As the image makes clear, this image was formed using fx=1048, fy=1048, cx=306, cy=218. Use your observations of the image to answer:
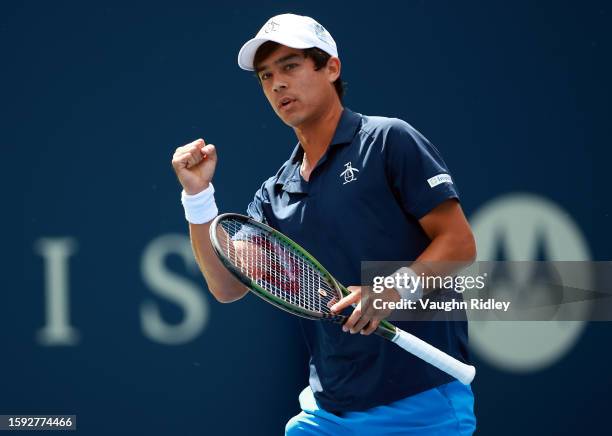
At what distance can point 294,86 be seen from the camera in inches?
113

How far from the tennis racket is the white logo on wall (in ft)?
5.24

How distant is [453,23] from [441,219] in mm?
1837

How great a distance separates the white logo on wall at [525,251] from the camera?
434 centimetres

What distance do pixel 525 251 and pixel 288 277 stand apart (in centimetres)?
176

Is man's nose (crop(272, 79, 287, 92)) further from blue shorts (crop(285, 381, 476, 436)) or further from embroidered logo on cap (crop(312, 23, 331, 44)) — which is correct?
blue shorts (crop(285, 381, 476, 436))

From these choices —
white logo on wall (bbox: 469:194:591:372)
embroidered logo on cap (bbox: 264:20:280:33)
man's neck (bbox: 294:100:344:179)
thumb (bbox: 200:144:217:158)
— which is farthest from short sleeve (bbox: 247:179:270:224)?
white logo on wall (bbox: 469:194:591:372)

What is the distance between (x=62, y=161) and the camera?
429 centimetres

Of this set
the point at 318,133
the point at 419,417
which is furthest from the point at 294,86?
the point at 419,417

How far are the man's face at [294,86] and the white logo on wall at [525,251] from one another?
1.61 metres

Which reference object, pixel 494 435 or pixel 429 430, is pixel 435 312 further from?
pixel 494 435

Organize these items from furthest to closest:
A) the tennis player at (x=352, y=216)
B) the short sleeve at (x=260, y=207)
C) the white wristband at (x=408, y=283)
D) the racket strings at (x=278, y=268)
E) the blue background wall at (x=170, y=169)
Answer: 1. the blue background wall at (x=170, y=169)
2. the short sleeve at (x=260, y=207)
3. the racket strings at (x=278, y=268)
4. the tennis player at (x=352, y=216)
5. the white wristband at (x=408, y=283)

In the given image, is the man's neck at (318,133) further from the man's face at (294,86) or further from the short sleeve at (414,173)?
the short sleeve at (414,173)

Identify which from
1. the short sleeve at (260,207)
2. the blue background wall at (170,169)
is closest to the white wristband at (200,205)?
the short sleeve at (260,207)

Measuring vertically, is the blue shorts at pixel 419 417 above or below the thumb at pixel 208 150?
below
